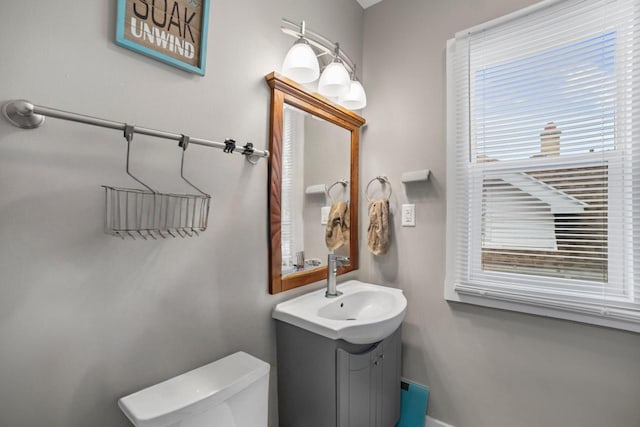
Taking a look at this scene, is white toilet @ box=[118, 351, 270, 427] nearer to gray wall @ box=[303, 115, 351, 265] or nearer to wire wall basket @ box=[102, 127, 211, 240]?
wire wall basket @ box=[102, 127, 211, 240]

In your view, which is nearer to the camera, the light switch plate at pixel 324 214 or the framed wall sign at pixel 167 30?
the framed wall sign at pixel 167 30

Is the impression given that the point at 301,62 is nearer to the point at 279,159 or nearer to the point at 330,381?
the point at 279,159

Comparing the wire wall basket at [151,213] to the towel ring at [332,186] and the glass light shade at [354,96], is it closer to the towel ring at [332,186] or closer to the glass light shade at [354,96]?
the towel ring at [332,186]

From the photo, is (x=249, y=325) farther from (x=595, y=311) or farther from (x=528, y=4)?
(x=528, y=4)

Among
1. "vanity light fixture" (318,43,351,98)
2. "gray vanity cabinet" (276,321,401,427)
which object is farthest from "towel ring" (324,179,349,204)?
"gray vanity cabinet" (276,321,401,427)

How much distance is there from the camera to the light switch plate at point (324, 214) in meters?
1.64

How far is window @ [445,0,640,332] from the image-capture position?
1187 millimetres

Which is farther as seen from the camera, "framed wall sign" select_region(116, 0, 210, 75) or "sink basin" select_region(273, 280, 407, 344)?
"sink basin" select_region(273, 280, 407, 344)

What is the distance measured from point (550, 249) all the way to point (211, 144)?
5.12 ft

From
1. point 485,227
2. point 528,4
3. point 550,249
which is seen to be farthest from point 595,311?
point 528,4

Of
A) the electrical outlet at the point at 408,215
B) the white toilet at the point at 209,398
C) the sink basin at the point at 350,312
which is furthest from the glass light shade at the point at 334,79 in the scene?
the white toilet at the point at 209,398

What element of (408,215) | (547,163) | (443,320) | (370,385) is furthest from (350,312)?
(547,163)

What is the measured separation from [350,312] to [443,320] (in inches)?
21.1

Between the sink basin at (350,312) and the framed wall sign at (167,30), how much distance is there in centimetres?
107
